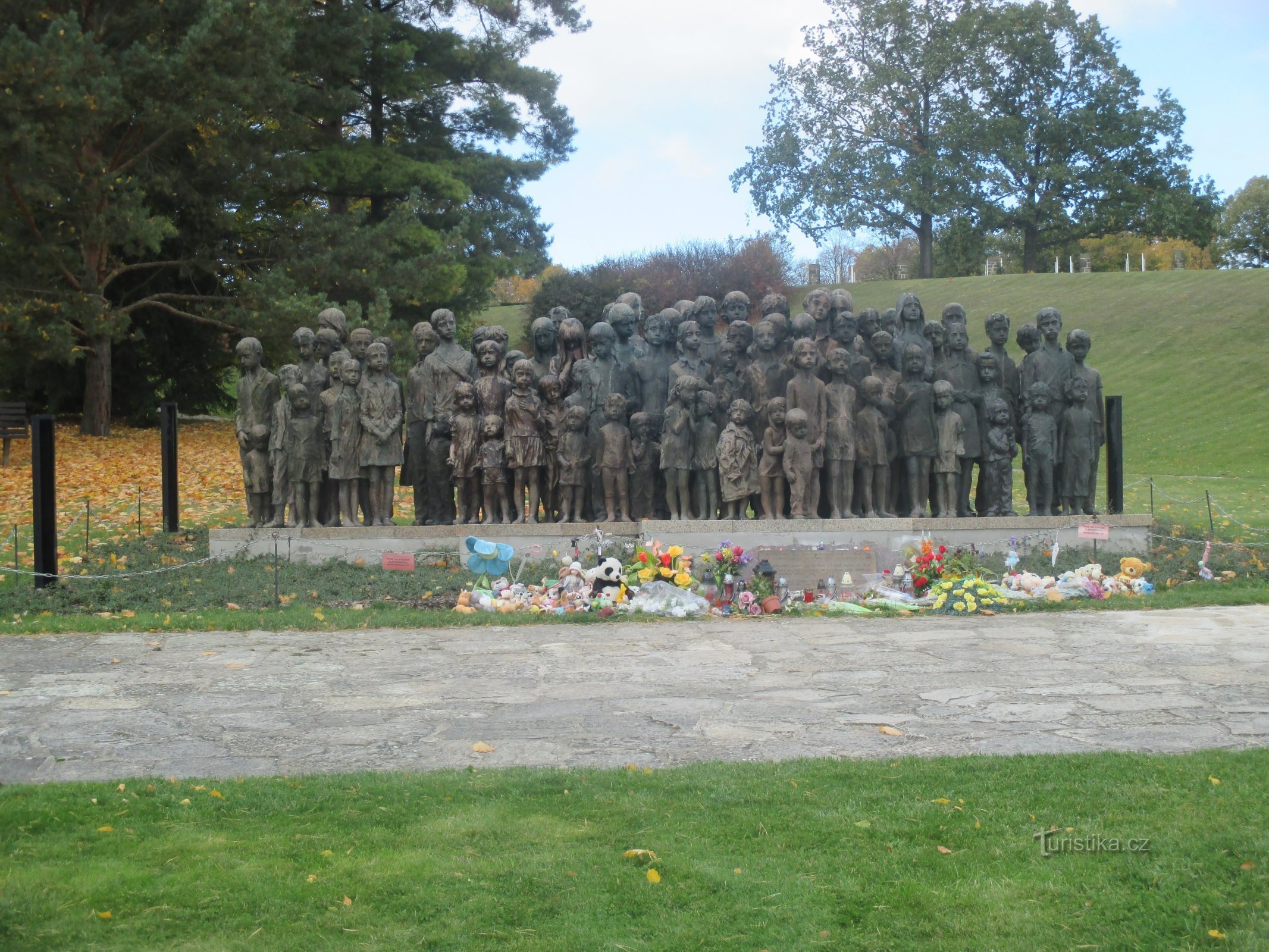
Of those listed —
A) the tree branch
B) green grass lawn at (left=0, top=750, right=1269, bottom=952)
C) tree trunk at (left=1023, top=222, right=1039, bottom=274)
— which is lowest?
green grass lawn at (left=0, top=750, right=1269, bottom=952)

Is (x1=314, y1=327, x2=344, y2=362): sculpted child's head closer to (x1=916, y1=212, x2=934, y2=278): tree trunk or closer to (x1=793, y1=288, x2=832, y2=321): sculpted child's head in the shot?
(x1=793, y1=288, x2=832, y2=321): sculpted child's head

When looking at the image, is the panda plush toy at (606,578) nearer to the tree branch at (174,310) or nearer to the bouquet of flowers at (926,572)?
the bouquet of flowers at (926,572)

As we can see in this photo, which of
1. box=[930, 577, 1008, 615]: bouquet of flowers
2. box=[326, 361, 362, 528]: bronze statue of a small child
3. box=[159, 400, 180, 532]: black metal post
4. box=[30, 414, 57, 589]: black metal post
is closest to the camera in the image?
box=[930, 577, 1008, 615]: bouquet of flowers

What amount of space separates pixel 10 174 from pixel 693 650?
15400 mm

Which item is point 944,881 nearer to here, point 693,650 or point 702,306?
point 693,650

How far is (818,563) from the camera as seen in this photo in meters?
11.2

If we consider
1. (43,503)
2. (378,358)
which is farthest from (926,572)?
(43,503)

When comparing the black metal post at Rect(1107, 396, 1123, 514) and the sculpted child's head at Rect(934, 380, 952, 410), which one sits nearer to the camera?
the sculpted child's head at Rect(934, 380, 952, 410)

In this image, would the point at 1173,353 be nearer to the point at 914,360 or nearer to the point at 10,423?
the point at 914,360

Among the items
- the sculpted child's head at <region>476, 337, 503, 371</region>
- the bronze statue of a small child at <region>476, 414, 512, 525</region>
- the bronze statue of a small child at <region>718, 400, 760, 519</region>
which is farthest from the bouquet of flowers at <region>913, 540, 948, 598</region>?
the sculpted child's head at <region>476, 337, 503, 371</region>

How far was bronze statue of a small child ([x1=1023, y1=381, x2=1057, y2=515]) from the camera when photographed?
41.4 ft

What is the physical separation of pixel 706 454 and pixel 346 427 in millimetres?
3607

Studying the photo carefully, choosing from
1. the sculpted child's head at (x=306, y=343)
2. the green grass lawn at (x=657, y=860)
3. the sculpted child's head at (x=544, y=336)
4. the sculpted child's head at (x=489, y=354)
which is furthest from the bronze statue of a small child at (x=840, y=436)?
the green grass lawn at (x=657, y=860)

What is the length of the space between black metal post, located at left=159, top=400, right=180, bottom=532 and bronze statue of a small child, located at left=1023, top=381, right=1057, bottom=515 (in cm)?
921
